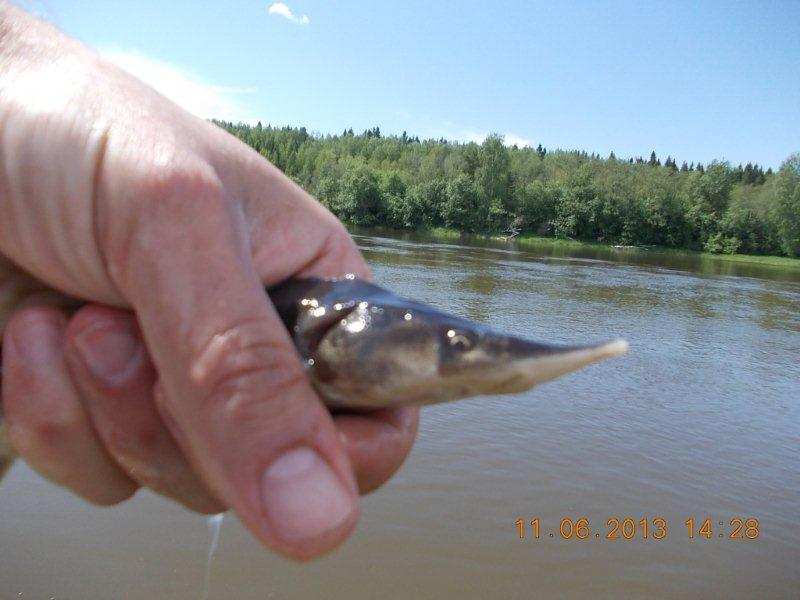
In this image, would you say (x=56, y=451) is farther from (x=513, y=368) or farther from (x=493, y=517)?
(x=493, y=517)

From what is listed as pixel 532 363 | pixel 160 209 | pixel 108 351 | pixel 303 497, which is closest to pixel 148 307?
pixel 160 209

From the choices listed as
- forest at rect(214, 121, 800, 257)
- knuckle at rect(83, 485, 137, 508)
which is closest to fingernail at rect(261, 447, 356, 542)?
knuckle at rect(83, 485, 137, 508)

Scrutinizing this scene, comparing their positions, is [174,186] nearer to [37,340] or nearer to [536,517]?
[37,340]

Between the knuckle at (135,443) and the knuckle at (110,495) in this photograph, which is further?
the knuckle at (110,495)

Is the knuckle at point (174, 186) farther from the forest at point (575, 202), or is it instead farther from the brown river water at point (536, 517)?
the forest at point (575, 202)

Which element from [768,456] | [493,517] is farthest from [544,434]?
[768,456]

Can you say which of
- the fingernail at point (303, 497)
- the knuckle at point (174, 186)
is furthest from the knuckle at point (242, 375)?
the knuckle at point (174, 186)
